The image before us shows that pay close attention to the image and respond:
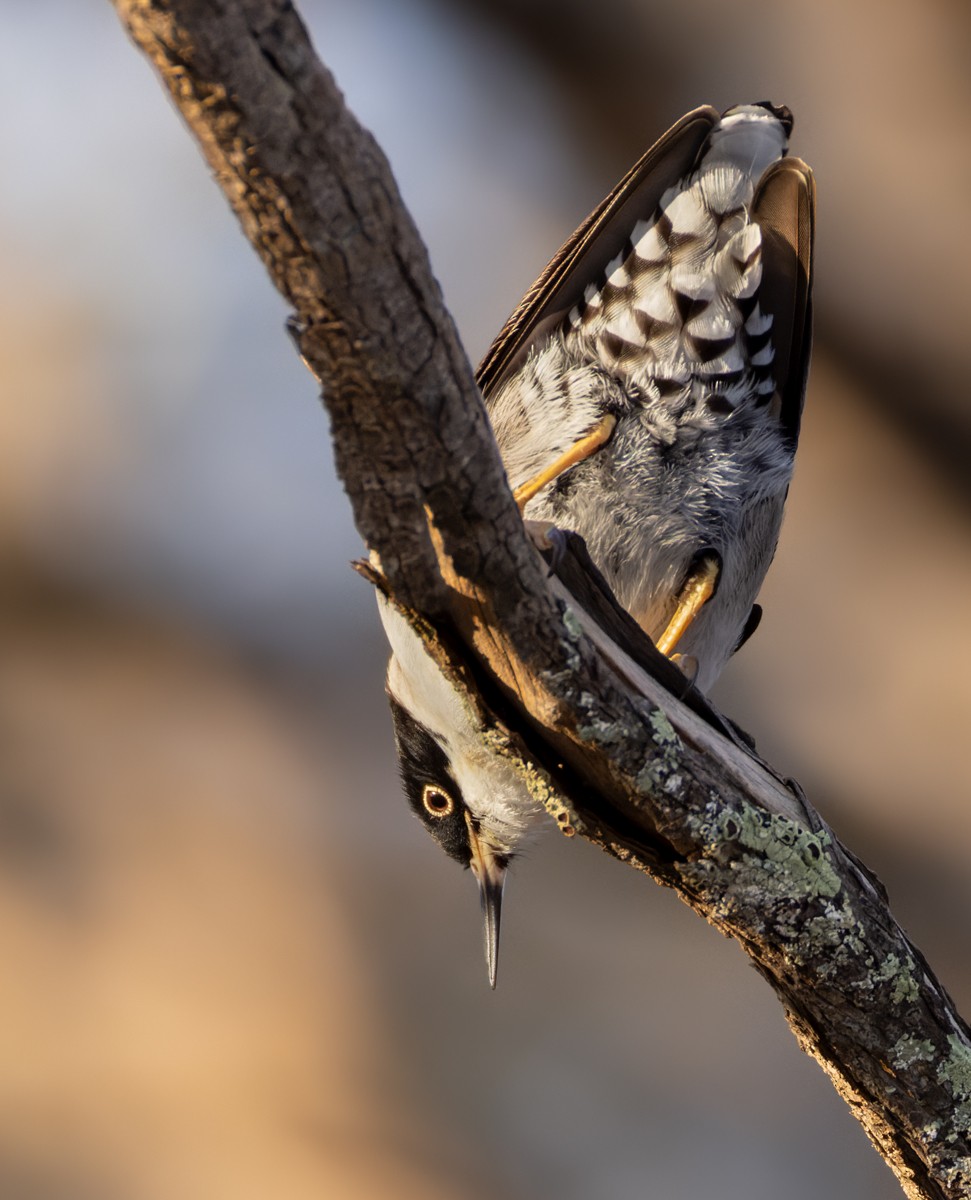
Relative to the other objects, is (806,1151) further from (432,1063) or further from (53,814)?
(53,814)

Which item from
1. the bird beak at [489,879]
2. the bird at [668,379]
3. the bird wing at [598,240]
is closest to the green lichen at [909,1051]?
the bird at [668,379]

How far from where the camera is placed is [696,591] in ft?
5.97

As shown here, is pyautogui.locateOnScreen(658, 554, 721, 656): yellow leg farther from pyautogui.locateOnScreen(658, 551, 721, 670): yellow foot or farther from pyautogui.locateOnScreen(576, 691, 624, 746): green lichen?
pyautogui.locateOnScreen(576, 691, 624, 746): green lichen

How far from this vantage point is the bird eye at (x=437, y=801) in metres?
1.97

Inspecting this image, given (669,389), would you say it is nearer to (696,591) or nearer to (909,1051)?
(696,591)

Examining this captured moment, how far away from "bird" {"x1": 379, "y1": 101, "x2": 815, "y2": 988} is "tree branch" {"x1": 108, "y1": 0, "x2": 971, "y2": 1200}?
20.4 inches

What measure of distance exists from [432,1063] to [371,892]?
1.72 ft

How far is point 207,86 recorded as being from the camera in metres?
0.69

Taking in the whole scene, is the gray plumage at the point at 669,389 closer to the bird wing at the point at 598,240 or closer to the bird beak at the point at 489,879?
the bird wing at the point at 598,240

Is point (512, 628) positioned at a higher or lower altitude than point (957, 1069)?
higher

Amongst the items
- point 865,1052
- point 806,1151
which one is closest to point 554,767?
point 865,1052

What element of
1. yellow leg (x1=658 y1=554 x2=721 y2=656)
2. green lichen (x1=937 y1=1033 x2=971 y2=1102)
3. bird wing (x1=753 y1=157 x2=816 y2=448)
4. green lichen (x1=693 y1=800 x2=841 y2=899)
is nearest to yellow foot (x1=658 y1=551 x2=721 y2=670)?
yellow leg (x1=658 y1=554 x2=721 y2=656)

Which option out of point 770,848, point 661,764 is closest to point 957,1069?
point 770,848

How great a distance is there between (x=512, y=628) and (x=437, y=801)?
3.46 ft
